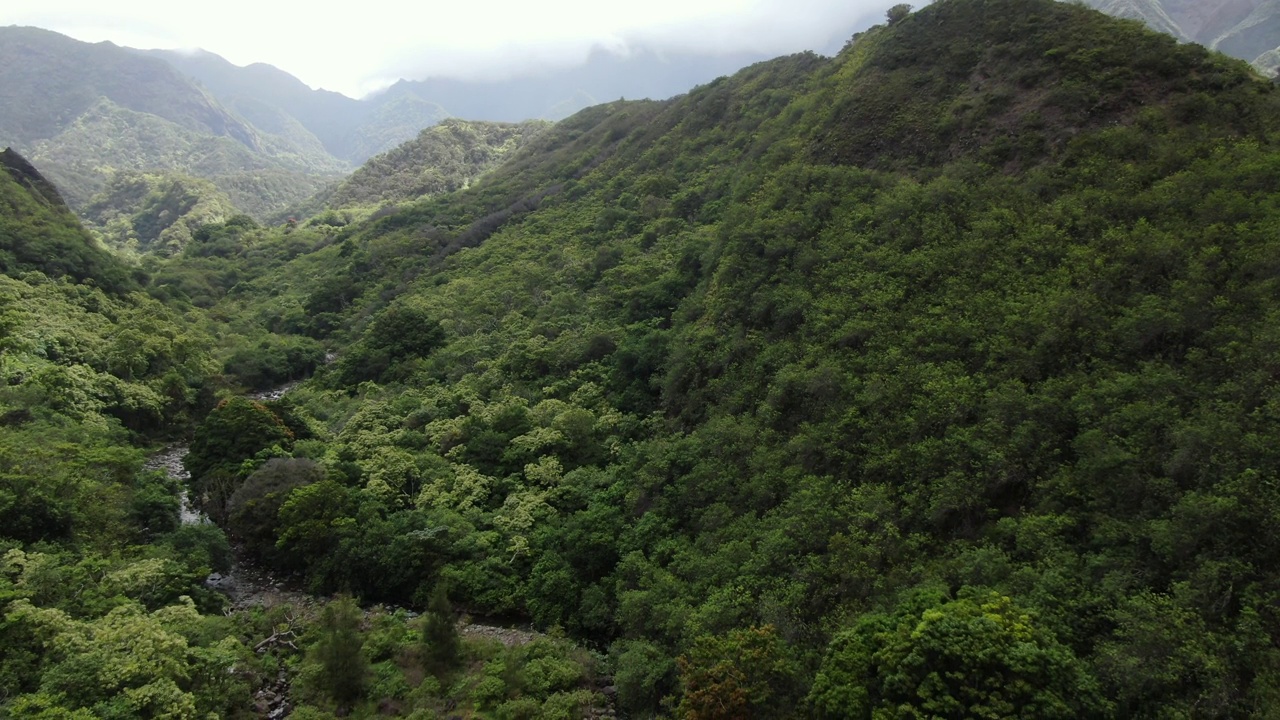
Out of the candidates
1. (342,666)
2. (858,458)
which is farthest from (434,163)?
(858,458)

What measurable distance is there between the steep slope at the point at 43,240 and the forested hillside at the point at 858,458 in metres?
15.9

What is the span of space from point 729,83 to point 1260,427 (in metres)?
57.2

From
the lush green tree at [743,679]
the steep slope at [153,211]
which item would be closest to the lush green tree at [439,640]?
the lush green tree at [743,679]

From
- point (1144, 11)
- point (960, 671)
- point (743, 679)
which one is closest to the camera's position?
point (960, 671)

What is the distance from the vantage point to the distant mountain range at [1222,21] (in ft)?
305

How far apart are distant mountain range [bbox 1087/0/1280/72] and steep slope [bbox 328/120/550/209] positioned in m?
89.6

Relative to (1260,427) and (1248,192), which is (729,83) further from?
(1260,427)

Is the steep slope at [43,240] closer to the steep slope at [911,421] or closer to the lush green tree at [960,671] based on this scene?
the steep slope at [911,421]

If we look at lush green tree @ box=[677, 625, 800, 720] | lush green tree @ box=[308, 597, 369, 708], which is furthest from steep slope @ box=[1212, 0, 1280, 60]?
lush green tree @ box=[308, 597, 369, 708]

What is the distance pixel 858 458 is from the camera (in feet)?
61.2

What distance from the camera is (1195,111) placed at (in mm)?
22031

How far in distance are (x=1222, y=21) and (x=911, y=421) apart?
148 meters

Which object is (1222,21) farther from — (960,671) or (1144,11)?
(960,671)

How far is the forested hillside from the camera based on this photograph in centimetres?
1245
